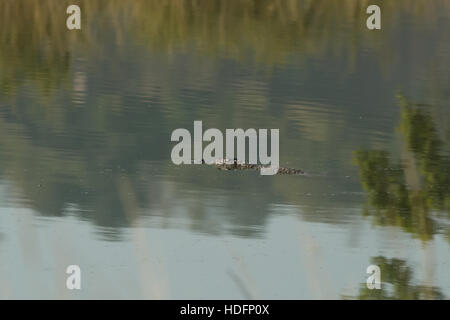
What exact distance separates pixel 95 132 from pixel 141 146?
2155mm

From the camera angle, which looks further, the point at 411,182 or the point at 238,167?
the point at 238,167

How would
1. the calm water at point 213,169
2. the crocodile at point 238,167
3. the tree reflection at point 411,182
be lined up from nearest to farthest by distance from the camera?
the calm water at point 213,169
the tree reflection at point 411,182
the crocodile at point 238,167

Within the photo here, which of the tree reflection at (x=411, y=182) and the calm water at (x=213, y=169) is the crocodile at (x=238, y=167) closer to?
the calm water at (x=213, y=169)

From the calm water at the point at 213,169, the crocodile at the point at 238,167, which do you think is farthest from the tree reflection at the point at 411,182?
the crocodile at the point at 238,167

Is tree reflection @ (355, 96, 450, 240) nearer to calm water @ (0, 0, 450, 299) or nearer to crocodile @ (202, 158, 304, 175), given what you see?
calm water @ (0, 0, 450, 299)

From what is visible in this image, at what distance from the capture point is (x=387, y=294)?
1697 cm

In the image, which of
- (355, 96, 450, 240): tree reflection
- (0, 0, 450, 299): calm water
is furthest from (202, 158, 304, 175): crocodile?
(355, 96, 450, 240): tree reflection

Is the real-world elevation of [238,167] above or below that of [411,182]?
above

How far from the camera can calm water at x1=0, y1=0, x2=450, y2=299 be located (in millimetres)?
17375

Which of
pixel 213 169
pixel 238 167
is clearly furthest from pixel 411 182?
pixel 213 169

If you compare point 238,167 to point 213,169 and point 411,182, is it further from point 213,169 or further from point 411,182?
point 411,182

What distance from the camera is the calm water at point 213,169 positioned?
57.0 ft

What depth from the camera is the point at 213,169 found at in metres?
21.8

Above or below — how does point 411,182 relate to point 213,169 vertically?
below
